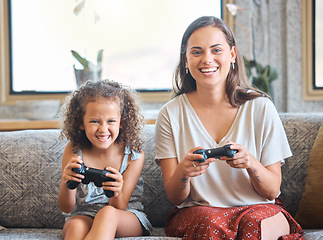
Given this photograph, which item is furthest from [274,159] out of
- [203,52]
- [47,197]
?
[47,197]

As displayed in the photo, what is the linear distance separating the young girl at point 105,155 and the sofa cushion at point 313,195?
1.87 ft

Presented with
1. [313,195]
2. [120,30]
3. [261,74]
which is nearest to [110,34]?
[120,30]

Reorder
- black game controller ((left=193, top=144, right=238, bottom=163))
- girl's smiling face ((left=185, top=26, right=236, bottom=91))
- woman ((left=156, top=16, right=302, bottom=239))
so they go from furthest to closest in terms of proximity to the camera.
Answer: girl's smiling face ((left=185, top=26, right=236, bottom=91)) → woman ((left=156, top=16, right=302, bottom=239)) → black game controller ((left=193, top=144, right=238, bottom=163))

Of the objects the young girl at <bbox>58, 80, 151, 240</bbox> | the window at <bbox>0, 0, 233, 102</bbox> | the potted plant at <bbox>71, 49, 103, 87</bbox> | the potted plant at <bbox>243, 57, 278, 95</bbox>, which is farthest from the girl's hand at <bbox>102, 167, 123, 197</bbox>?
the window at <bbox>0, 0, 233, 102</bbox>

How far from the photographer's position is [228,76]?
155cm

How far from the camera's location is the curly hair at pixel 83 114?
149 cm

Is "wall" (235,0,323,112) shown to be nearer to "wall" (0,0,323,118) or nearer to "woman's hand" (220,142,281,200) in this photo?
"wall" (0,0,323,118)

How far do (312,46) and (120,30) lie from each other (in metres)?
1.24

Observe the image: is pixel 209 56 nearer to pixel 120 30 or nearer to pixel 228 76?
pixel 228 76

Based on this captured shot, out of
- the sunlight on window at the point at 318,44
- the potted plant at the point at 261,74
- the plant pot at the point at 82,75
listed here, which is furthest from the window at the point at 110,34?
the sunlight on window at the point at 318,44

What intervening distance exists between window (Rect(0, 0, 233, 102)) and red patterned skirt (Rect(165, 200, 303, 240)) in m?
1.44

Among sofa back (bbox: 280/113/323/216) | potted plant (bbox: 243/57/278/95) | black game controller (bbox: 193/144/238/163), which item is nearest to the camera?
black game controller (bbox: 193/144/238/163)

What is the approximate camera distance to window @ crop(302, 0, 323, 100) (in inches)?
101

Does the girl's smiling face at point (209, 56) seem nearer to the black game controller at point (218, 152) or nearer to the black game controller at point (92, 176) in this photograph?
the black game controller at point (218, 152)
